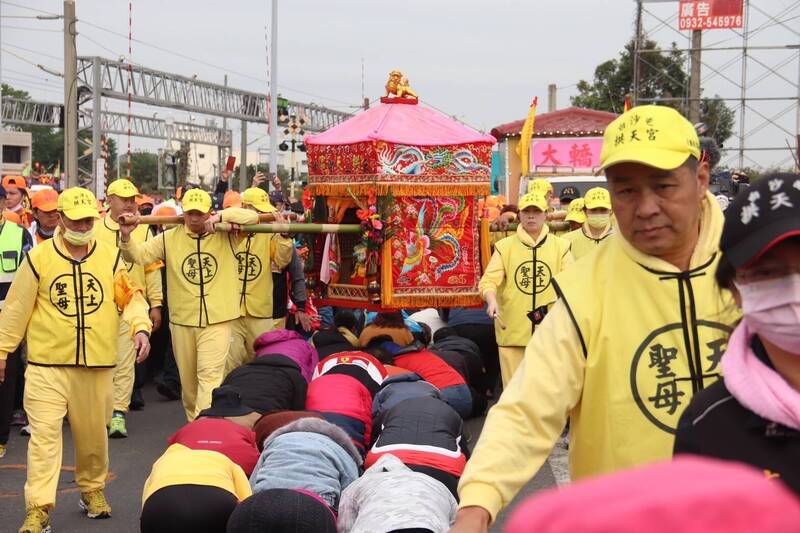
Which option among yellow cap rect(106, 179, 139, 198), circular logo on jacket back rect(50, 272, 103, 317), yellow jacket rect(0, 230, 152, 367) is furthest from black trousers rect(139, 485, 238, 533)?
yellow cap rect(106, 179, 139, 198)

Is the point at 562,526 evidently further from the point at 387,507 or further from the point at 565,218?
the point at 565,218

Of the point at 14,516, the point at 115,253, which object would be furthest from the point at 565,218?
the point at 14,516

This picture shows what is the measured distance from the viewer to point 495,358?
480 inches

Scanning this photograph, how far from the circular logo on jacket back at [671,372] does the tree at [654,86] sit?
27.7m

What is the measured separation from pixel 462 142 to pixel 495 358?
2534 millimetres

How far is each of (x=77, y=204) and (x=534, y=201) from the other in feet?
13.8

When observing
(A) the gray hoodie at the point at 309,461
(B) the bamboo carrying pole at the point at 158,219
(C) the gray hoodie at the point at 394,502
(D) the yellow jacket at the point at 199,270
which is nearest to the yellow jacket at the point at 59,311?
(B) the bamboo carrying pole at the point at 158,219

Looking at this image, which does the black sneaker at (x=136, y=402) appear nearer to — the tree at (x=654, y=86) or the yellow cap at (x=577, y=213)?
the yellow cap at (x=577, y=213)

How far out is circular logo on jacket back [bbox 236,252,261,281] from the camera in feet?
34.7

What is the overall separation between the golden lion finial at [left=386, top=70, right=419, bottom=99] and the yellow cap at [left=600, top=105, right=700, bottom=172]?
835cm

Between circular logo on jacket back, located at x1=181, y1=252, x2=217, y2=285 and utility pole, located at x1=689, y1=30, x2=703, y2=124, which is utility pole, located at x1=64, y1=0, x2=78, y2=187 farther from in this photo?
utility pole, located at x1=689, y1=30, x2=703, y2=124

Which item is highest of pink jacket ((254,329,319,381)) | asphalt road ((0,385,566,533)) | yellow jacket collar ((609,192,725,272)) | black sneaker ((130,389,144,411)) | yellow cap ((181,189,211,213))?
yellow cap ((181,189,211,213))

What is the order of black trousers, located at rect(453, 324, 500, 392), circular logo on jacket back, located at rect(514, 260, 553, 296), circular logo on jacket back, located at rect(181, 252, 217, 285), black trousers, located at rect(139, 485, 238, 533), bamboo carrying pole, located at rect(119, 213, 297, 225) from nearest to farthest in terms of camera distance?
black trousers, located at rect(139, 485, 238, 533) < bamboo carrying pole, located at rect(119, 213, 297, 225) < circular logo on jacket back, located at rect(181, 252, 217, 285) < circular logo on jacket back, located at rect(514, 260, 553, 296) < black trousers, located at rect(453, 324, 500, 392)

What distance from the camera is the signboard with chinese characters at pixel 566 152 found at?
28391mm
